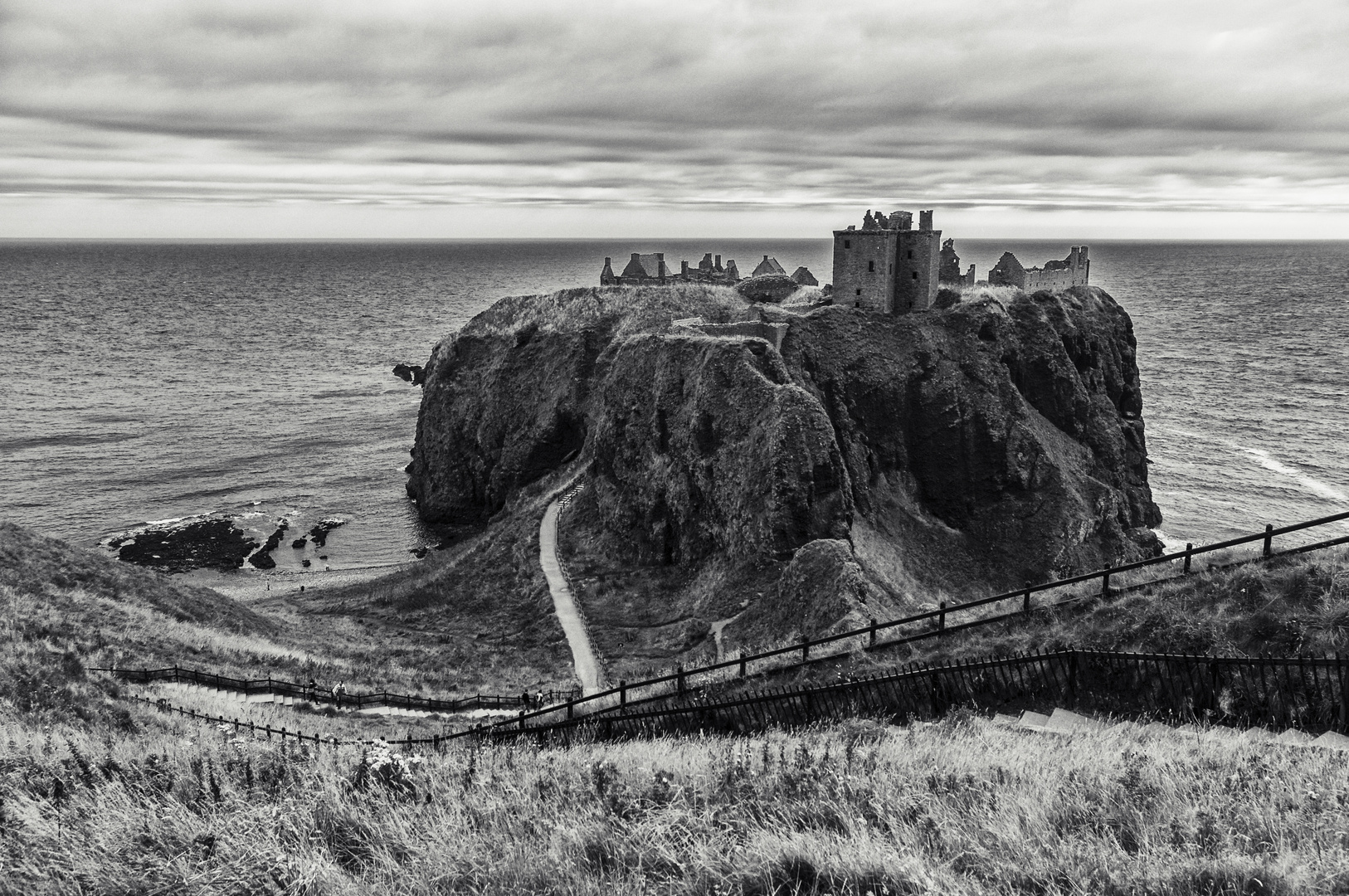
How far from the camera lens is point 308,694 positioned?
29.4 meters

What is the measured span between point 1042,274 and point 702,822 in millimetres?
71112

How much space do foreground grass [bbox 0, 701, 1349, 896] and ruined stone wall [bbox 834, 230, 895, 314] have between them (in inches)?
2064

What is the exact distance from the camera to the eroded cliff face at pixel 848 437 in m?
51.5

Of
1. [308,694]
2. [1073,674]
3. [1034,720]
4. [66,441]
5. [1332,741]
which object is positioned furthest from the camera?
[66,441]

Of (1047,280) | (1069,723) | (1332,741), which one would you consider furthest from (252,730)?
(1047,280)

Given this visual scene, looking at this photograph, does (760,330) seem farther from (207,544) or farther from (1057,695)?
(1057,695)

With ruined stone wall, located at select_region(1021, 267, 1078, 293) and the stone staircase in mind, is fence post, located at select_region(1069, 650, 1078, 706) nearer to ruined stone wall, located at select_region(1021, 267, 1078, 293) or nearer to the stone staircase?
the stone staircase

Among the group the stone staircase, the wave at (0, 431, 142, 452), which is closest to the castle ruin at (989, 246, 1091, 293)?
the stone staircase

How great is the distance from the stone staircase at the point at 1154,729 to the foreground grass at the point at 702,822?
0.94 m

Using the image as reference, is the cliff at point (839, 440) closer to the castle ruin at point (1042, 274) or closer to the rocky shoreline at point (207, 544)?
the castle ruin at point (1042, 274)

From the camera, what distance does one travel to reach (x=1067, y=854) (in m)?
9.53

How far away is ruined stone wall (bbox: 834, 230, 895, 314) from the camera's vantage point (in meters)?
63.1

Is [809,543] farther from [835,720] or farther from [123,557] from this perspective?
[123,557]

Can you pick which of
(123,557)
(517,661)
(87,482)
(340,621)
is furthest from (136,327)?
(517,661)
